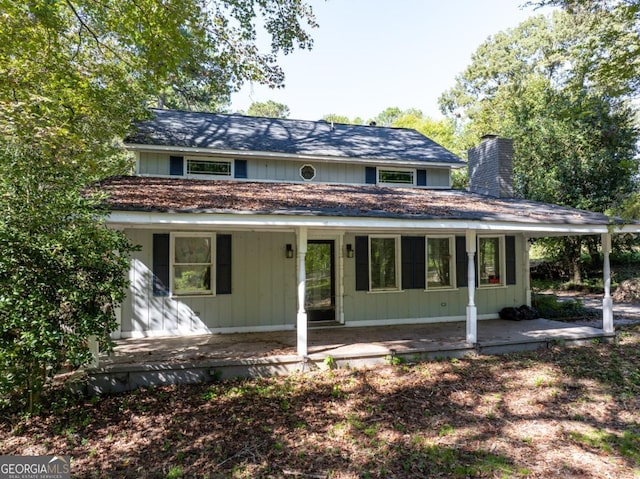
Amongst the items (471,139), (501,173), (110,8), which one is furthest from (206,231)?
(471,139)

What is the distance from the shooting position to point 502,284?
925 centimetres

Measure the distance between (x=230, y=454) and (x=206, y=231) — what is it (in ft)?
15.5

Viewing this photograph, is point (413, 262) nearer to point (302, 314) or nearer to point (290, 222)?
point (302, 314)

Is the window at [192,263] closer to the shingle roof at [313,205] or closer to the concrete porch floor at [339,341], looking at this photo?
the concrete porch floor at [339,341]

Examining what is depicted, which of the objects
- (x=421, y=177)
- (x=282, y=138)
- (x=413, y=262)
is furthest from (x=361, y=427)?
(x=282, y=138)

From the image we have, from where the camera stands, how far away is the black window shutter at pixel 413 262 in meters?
8.62

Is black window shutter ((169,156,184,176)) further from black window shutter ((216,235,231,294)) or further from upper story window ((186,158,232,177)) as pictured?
black window shutter ((216,235,231,294))

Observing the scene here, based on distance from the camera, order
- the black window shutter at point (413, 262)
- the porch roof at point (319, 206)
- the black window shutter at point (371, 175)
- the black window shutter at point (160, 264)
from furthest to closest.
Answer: the black window shutter at point (371, 175) < the black window shutter at point (413, 262) < the black window shutter at point (160, 264) < the porch roof at point (319, 206)

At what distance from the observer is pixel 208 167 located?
31.4 feet

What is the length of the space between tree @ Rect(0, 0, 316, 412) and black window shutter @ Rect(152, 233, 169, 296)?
6.01ft

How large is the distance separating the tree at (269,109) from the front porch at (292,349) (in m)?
35.6

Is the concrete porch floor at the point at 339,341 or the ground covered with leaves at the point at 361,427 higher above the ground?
the concrete porch floor at the point at 339,341

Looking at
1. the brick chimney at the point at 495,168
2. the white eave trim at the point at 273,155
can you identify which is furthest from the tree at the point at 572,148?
the white eave trim at the point at 273,155

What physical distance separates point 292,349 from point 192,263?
112 inches
